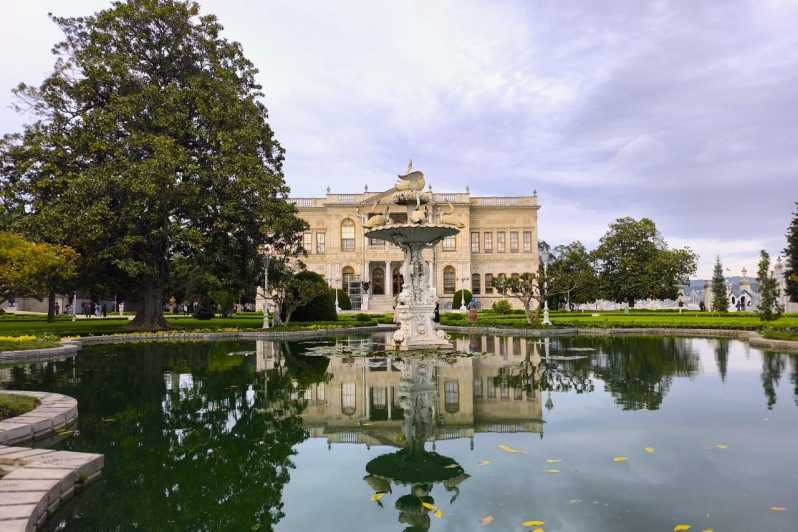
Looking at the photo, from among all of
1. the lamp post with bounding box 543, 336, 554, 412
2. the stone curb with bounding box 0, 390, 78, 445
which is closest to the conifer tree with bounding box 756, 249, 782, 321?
the lamp post with bounding box 543, 336, 554, 412

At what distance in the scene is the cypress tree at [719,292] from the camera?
37.8 metres

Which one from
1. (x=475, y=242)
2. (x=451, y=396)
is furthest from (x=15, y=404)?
(x=475, y=242)

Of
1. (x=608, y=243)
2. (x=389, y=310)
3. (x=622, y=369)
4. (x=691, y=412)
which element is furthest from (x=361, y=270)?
(x=691, y=412)

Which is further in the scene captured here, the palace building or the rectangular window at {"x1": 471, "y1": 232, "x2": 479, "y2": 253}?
the rectangular window at {"x1": 471, "y1": 232, "x2": 479, "y2": 253}

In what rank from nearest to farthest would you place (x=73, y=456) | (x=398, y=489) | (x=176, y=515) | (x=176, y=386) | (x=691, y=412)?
(x=176, y=515) < (x=398, y=489) < (x=73, y=456) < (x=691, y=412) < (x=176, y=386)

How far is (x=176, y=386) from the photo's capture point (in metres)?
8.96

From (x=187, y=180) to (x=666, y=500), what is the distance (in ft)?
Result: 68.3

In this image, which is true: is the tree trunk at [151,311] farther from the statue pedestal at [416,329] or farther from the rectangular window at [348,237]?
the rectangular window at [348,237]

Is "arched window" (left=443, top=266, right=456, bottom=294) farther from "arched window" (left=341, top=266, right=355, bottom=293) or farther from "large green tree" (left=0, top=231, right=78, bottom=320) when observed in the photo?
"large green tree" (left=0, top=231, right=78, bottom=320)

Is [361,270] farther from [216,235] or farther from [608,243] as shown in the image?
[216,235]

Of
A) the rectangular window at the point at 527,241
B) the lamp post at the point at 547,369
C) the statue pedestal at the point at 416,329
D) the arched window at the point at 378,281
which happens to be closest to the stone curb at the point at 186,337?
the statue pedestal at the point at 416,329

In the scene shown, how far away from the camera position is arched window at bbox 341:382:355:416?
6.92 m

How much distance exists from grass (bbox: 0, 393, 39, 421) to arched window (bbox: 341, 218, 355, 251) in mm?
44769

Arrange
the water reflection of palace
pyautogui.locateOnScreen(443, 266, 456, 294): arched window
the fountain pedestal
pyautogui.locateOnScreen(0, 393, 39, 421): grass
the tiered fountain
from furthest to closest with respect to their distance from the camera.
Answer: pyautogui.locateOnScreen(443, 266, 456, 294): arched window, the fountain pedestal, the tiered fountain, pyautogui.locateOnScreen(0, 393, 39, 421): grass, the water reflection of palace
